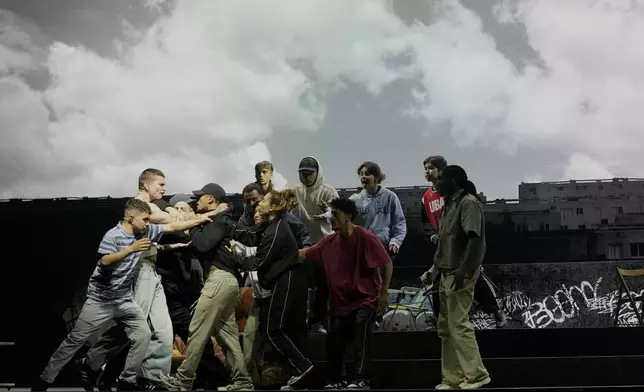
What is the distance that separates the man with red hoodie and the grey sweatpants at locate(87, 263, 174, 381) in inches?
78.6

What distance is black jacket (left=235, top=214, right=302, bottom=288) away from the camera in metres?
4.64

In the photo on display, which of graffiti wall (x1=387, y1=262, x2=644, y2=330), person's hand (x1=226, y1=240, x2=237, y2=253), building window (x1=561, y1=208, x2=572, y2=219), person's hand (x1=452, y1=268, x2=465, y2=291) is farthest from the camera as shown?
building window (x1=561, y1=208, x2=572, y2=219)

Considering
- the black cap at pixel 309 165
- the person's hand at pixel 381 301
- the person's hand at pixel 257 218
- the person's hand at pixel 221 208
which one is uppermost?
the black cap at pixel 309 165

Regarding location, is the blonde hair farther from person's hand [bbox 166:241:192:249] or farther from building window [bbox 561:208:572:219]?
building window [bbox 561:208:572:219]

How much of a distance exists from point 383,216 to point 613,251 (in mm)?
3004

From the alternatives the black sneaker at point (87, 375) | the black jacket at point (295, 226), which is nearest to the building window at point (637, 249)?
the black jacket at point (295, 226)

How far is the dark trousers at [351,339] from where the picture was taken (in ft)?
14.8

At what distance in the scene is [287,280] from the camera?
4.62m

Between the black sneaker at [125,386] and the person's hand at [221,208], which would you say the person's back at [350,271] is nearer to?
the person's hand at [221,208]

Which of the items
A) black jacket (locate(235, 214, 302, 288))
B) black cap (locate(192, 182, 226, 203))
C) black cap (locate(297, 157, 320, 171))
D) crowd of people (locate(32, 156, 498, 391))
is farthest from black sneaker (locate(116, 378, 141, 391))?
black cap (locate(297, 157, 320, 171))

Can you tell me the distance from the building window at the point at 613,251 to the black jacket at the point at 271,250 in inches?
156

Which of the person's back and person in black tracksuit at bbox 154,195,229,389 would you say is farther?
person in black tracksuit at bbox 154,195,229,389

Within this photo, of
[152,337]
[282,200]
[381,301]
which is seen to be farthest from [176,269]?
[381,301]

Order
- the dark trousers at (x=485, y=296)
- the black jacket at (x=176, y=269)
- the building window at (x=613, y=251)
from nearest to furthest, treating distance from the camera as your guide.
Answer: the black jacket at (x=176, y=269)
the dark trousers at (x=485, y=296)
the building window at (x=613, y=251)
